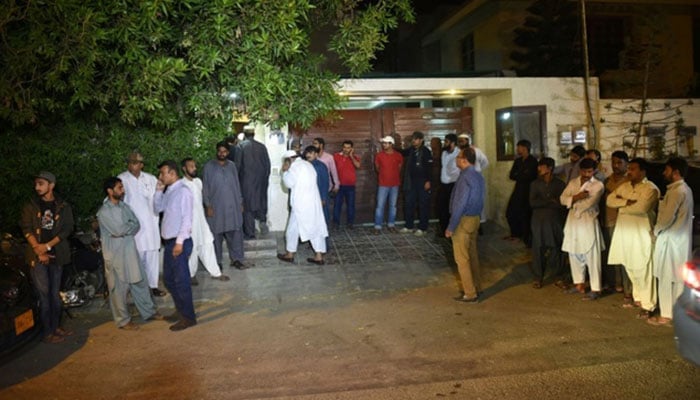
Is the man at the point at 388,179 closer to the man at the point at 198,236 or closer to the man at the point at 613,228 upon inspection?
the man at the point at 198,236

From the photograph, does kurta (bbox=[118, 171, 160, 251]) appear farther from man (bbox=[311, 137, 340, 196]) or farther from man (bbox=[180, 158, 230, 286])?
man (bbox=[311, 137, 340, 196])

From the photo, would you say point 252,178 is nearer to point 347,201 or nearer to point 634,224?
point 347,201

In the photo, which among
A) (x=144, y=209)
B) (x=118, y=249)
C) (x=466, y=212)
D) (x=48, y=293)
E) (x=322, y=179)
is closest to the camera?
(x=48, y=293)

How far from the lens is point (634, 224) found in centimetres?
708

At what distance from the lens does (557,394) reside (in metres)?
4.81

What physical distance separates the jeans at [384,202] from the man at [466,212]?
3.91 metres

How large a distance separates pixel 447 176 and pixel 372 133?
2223 mm

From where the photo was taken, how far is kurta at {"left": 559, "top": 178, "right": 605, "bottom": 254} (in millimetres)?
7594

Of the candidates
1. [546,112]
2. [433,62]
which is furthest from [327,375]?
[433,62]

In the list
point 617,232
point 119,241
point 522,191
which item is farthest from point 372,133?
point 119,241

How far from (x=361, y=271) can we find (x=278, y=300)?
160cm

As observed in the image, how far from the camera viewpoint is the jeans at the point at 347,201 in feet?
38.0

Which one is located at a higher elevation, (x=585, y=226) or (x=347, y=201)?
(x=347, y=201)

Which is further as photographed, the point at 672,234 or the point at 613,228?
the point at 613,228
